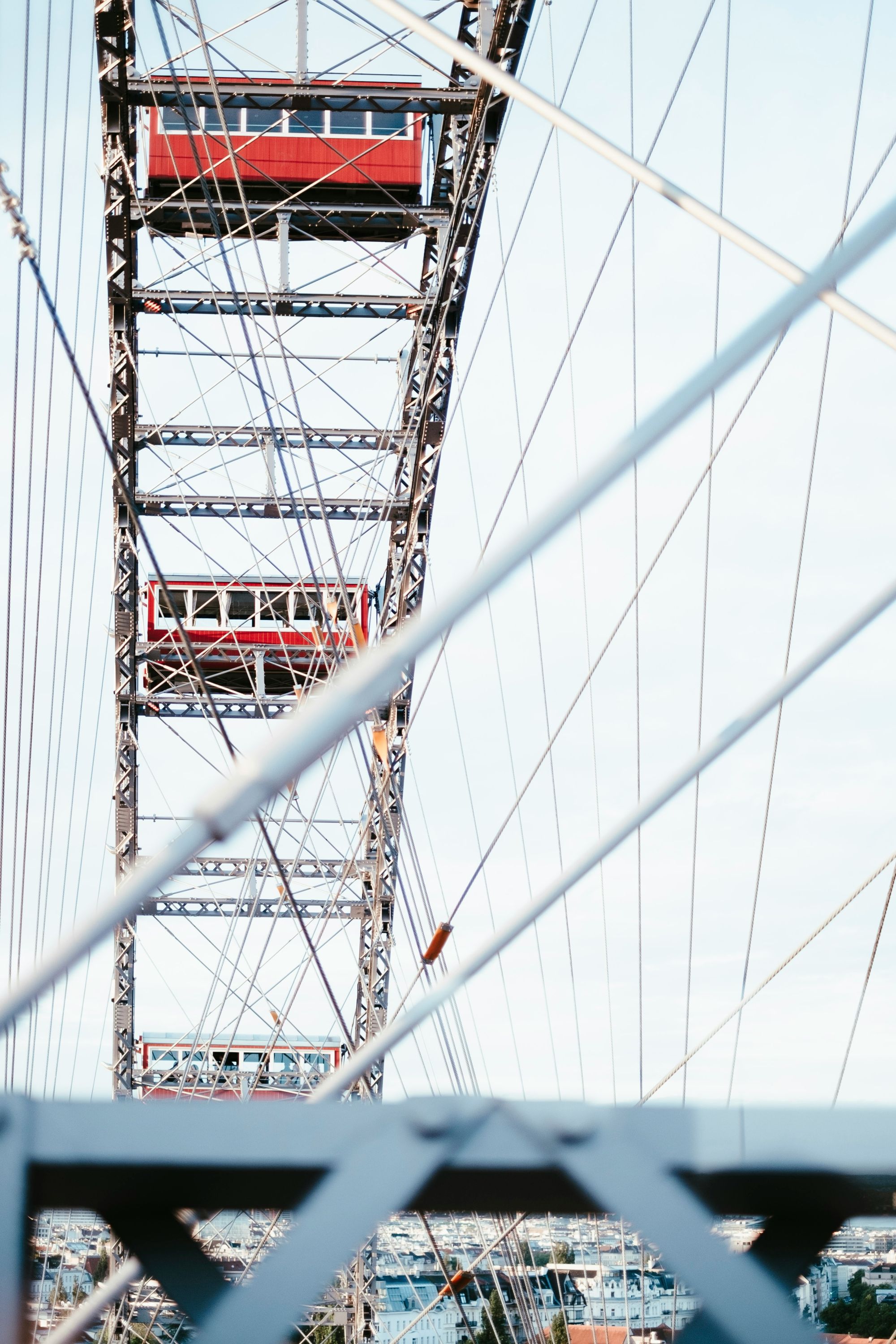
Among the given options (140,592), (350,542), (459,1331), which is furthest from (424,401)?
(459,1331)

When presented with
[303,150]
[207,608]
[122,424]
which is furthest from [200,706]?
[303,150]

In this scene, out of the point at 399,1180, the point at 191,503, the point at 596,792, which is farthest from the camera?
the point at 191,503

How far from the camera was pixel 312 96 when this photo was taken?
11953 mm

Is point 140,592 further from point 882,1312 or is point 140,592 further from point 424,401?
point 882,1312

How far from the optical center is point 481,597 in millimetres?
1858

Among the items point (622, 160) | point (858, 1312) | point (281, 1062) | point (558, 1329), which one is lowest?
point (858, 1312)

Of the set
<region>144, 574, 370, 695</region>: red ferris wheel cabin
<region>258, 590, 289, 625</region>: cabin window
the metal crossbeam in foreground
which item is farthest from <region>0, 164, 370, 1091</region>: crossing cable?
<region>258, 590, 289, 625</region>: cabin window

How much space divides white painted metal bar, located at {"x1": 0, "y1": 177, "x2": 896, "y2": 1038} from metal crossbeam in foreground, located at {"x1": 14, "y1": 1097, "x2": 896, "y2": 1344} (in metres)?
0.32

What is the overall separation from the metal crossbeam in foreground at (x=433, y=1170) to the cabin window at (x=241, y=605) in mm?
16768

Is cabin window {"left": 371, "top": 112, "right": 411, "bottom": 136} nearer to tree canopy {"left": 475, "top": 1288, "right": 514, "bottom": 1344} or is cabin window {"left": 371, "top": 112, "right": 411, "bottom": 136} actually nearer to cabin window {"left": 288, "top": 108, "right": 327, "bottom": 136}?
cabin window {"left": 288, "top": 108, "right": 327, "bottom": 136}

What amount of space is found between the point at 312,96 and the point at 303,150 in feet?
4.83

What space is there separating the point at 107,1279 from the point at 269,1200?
1.72 ft

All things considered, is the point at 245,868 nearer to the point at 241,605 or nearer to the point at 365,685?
the point at 241,605

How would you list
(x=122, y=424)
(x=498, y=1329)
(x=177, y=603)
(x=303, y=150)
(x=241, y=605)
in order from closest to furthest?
(x=303, y=150) < (x=498, y=1329) < (x=122, y=424) < (x=177, y=603) < (x=241, y=605)
